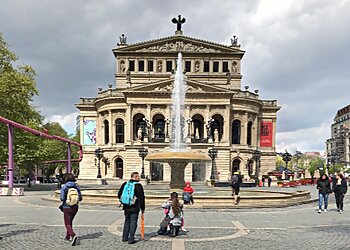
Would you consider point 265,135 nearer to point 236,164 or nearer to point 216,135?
point 236,164

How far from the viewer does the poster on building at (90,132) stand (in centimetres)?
6969

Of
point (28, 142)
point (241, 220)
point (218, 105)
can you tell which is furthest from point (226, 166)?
point (241, 220)

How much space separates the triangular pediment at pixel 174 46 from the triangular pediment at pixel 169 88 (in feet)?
37.8

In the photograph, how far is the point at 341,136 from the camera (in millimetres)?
158500

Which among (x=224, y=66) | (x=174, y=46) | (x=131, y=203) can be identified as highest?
(x=174, y=46)

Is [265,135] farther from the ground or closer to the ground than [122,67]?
closer to the ground

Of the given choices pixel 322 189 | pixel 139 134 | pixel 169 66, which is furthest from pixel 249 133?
pixel 322 189

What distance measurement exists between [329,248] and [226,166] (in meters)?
51.5

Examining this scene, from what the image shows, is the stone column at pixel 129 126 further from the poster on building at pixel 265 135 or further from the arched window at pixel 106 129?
the poster on building at pixel 265 135

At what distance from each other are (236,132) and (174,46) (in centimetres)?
1882

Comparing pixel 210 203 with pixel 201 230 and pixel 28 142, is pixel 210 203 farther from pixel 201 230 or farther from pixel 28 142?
pixel 28 142

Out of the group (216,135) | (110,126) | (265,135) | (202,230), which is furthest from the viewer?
(265,135)

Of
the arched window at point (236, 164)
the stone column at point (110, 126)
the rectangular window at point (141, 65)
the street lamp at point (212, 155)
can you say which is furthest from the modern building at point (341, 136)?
the stone column at point (110, 126)

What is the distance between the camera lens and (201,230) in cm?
1225
